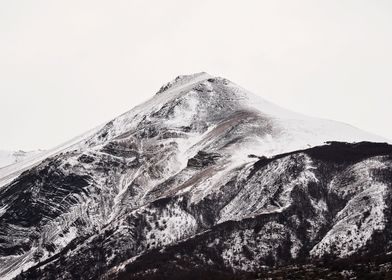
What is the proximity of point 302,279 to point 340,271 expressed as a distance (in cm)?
875

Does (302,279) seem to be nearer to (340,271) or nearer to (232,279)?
(340,271)

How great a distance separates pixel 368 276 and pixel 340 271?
15297 millimetres

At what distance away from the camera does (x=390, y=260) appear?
6786 inches

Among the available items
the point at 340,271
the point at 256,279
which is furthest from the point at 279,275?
the point at 340,271

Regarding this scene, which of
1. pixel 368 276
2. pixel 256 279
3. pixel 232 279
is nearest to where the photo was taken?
pixel 368 276

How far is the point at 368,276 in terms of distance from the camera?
153125mm

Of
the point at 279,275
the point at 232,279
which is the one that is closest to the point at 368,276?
the point at 279,275

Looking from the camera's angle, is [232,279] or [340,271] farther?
[232,279]

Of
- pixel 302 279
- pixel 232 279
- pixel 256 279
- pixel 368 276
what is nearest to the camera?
pixel 368 276

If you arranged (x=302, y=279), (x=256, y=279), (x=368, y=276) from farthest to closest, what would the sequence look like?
1. (x=256, y=279)
2. (x=302, y=279)
3. (x=368, y=276)

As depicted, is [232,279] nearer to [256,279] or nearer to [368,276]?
[256,279]

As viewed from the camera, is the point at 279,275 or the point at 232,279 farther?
the point at 232,279

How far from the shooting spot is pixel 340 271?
552ft

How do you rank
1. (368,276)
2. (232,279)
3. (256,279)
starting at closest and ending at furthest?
(368,276) → (256,279) → (232,279)
